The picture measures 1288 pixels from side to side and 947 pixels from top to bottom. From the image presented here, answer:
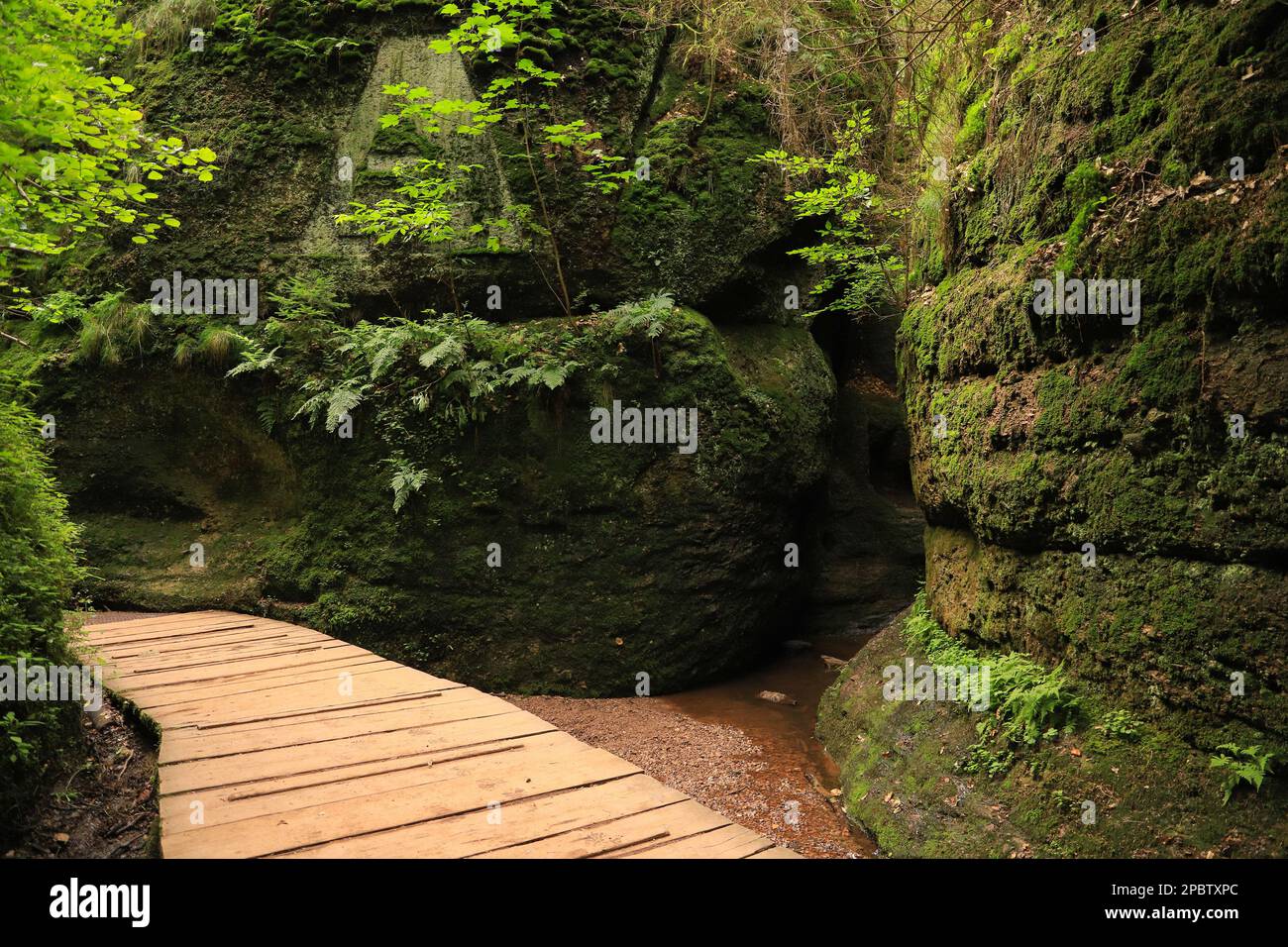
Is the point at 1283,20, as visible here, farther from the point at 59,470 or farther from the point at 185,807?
the point at 59,470

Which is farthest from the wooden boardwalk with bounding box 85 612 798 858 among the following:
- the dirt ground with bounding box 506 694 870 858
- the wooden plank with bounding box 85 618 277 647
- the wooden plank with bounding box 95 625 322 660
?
the dirt ground with bounding box 506 694 870 858

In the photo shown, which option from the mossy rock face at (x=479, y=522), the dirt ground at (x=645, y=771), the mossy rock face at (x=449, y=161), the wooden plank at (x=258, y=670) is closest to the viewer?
the dirt ground at (x=645, y=771)

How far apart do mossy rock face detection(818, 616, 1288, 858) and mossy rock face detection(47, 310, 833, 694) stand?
128 inches

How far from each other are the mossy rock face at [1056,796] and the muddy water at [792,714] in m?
0.27

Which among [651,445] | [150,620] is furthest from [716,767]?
[150,620]

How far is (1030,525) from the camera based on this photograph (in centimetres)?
617

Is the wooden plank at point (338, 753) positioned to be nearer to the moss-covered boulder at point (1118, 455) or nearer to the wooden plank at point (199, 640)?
the wooden plank at point (199, 640)

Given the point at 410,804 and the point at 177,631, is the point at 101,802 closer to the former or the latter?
the point at 410,804

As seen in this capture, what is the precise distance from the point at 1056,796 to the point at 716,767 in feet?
10.8

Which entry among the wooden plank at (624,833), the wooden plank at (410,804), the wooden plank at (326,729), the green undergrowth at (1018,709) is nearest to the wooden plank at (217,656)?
the wooden plank at (326,729)

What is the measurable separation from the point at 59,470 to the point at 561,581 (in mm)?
6477

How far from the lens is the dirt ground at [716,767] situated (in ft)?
21.5

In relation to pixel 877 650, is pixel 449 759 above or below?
above
